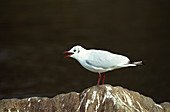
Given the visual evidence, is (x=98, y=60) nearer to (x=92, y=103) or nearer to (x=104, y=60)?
(x=104, y=60)

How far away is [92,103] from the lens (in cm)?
458

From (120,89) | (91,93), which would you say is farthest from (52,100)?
(120,89)

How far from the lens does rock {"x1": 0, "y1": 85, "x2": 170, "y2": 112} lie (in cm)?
451

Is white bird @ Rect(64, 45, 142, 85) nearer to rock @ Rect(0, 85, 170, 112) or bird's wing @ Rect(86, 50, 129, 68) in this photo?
bird's wing @ Rect(86, 50, 129, 68)

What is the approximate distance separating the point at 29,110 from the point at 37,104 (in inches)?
5.3

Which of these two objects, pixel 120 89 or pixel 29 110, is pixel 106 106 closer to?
pixel 120 89

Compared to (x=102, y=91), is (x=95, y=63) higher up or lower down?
higher up

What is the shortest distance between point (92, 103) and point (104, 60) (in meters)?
0.65

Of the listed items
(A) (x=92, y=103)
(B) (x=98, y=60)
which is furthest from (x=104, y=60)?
(A) (x=92, y=103)

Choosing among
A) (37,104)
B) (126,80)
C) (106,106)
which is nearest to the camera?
(106,106)

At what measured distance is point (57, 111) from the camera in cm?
465

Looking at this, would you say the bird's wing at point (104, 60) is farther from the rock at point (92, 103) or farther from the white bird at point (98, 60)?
the rock at point (92, 103)

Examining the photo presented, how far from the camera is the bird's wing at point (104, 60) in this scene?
4.83m

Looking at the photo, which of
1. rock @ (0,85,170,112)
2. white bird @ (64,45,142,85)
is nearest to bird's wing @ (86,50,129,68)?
white bird @ (64,45,142,85)
